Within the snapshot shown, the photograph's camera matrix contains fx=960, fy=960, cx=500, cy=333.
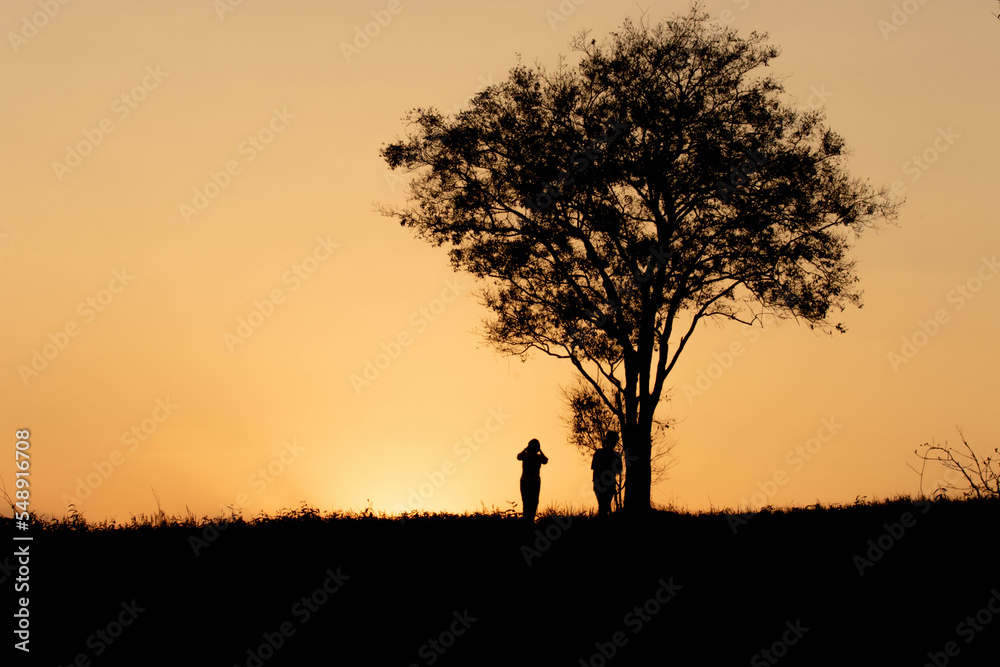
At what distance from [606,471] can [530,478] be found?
8.80 feet

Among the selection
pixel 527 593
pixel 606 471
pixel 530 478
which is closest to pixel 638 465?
pixel 606 471

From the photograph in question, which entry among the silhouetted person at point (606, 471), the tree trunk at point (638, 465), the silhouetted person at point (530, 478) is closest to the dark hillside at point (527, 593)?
the silhouetted person at point (530, 478)

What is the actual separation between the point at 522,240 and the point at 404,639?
1894 cm

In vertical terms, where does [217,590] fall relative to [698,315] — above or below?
below

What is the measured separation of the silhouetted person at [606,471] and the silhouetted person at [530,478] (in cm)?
211

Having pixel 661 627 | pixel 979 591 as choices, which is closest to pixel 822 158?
pixel 979 591

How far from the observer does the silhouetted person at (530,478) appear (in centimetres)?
2391

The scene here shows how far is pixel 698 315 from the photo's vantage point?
1224 inches

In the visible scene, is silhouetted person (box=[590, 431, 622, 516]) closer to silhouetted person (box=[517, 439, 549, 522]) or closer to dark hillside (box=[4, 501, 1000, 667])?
silhouetted person (box=[517, 439, 549, 522])

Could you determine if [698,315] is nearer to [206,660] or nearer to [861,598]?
[861,598]

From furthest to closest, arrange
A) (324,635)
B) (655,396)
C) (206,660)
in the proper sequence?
(655,396) → (324,635) → (206,660)

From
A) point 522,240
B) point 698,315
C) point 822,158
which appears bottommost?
point 698,315

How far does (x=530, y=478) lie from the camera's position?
23.9 metres

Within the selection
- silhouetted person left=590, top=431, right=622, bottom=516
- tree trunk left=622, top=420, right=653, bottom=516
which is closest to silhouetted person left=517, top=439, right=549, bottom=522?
silhouetted person left=590, top=431, right=622, bottom=516
